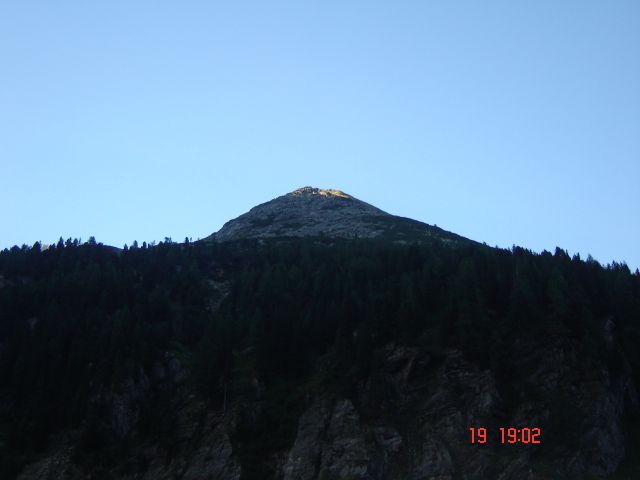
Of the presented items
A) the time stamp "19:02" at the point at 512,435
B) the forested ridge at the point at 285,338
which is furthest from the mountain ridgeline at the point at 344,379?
the time stamp "19:02" at the point at 512,435

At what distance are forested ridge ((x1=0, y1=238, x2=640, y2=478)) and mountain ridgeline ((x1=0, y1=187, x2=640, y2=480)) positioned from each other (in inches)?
10.6

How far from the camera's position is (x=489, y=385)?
79.5 metres

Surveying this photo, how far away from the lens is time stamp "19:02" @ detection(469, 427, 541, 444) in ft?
235

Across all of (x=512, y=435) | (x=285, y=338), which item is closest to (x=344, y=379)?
(x=285, y=338)

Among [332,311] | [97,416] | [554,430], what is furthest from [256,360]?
[554,430]

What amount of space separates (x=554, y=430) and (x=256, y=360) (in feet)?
129

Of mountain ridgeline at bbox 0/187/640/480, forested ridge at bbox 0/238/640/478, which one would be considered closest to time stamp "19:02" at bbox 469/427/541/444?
mountain ridgeline at bbox 0/187/640/480

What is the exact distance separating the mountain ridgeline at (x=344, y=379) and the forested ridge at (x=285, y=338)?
0.88ft

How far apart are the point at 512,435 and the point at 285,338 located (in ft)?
112

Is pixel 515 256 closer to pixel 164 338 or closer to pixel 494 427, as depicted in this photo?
pixel 494 427

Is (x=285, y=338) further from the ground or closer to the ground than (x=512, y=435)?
further from the ground

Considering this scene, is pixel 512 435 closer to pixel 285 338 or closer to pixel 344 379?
pixel 344 379

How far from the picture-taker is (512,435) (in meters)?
72.8

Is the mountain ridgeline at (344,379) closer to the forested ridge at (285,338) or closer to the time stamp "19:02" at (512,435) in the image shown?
the forested ridge at (285,338)
